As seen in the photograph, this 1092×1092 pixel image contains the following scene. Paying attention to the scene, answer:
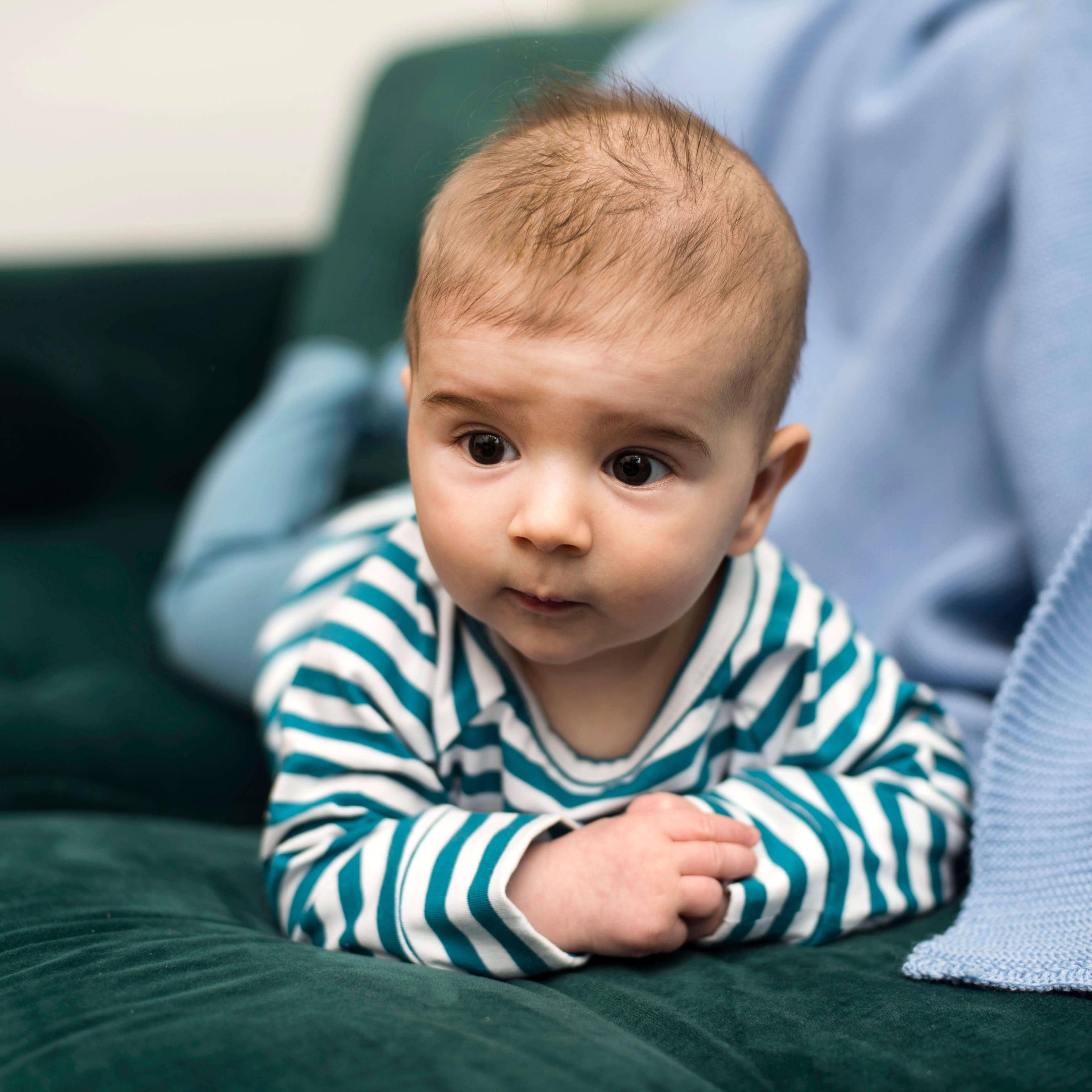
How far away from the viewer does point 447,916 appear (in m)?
0.62

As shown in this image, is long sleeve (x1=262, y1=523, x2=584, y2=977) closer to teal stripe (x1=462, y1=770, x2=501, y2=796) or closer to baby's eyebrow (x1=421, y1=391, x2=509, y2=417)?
teal stripe (x1=462, y1=770, x2=501, y2=796)

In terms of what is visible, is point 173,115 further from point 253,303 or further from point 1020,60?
point 1020,60

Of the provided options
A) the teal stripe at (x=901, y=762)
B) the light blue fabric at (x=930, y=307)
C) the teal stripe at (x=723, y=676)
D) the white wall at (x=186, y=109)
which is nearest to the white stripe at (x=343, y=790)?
the teal stripe at (x=723, y=676)

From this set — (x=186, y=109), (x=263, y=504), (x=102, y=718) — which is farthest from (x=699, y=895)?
(x=186, y=109)

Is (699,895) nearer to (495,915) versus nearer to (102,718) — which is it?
(495,915)

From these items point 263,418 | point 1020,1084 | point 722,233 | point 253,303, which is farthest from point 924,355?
point 253,303

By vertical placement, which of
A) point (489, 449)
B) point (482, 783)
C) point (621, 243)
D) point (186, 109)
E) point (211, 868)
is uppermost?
point (186, 109)

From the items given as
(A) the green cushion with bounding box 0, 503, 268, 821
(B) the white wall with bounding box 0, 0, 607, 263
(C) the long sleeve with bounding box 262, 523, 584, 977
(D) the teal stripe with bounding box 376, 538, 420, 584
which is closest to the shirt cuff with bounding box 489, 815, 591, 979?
(C) the long sleeve with bounding box 262, 523, 584, 977

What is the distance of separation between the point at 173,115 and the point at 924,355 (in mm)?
1494

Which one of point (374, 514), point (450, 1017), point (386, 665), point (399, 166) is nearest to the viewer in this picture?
point (450, 1017)

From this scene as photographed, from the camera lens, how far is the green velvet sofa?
0.49 m

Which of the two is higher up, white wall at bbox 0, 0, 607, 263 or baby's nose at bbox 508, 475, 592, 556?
white wall at bbox 0, 0, 607, 263

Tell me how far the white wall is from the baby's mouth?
1.37 metres

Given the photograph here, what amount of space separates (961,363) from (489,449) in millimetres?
588
